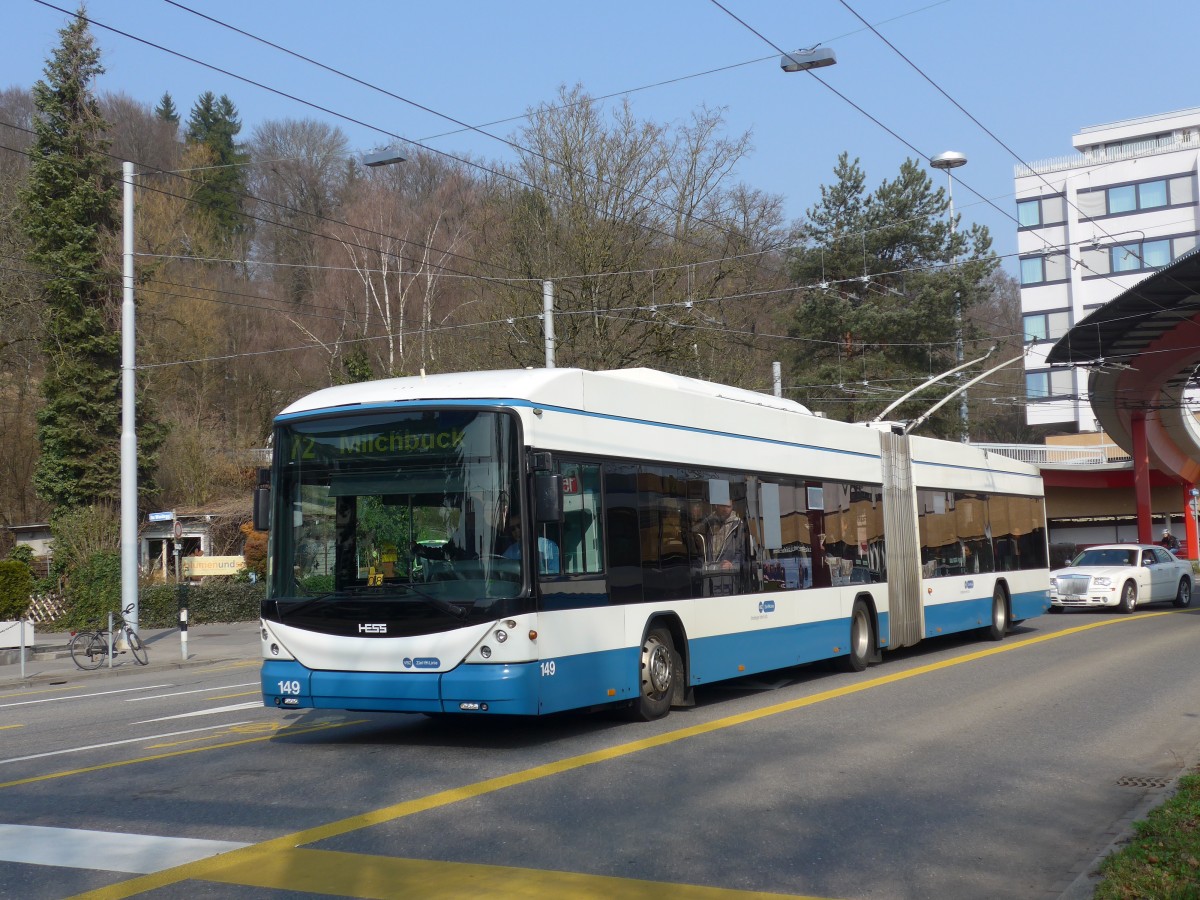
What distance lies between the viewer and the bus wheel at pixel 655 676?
12.0 meters

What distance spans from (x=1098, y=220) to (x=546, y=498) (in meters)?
79.0

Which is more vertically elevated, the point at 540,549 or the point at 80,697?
the point at 540,549

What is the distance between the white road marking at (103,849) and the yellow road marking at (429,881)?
41cm

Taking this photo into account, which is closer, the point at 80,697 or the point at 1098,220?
the point at 80,697

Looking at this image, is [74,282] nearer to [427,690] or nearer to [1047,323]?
[427,690]

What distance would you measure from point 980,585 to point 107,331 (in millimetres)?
30052

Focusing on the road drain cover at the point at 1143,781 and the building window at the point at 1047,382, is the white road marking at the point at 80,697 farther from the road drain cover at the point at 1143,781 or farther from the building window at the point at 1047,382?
the building window at the point at 1047,382

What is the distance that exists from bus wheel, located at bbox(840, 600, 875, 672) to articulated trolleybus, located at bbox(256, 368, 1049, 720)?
2.14m

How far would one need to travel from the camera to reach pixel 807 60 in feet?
58.7

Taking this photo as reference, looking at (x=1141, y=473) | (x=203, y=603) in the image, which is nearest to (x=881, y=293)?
(x=1141, y=473)

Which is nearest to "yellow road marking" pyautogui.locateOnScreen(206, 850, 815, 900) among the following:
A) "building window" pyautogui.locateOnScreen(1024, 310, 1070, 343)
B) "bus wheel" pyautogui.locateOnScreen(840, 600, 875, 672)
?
"bus wheel" pyautogui.locateOnScreen(840, 600, 875, 672)

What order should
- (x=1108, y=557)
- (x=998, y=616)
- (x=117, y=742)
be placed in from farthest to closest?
(x=1108, y=557), (x=998, y=616), (x=117, y=742)

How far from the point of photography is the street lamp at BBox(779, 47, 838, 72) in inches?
702

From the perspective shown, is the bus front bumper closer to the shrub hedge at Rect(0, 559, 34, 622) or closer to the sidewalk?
the sidewalk
